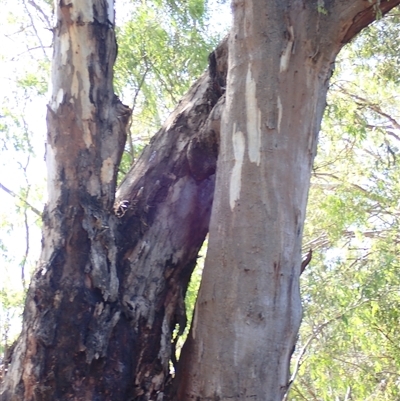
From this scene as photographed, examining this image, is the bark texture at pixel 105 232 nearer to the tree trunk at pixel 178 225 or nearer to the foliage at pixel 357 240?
the tree trunk at pixel 178 225

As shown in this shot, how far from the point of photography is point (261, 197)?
1996 mm

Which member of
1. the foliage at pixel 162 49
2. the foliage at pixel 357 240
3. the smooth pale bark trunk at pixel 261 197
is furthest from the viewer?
the foliage at pixel 357 240

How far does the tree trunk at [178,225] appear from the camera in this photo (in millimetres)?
1922

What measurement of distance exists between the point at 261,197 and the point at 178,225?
45 cm

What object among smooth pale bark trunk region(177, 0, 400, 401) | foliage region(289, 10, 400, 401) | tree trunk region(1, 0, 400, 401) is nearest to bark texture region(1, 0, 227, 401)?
tree trunk region(1, 0, 400, 401)

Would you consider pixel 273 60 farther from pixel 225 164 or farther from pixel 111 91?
pixel 111 91

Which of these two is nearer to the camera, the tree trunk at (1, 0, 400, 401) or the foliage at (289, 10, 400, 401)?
the tree trunk at (1, 0, 400, 401)

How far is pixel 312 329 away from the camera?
264 inches

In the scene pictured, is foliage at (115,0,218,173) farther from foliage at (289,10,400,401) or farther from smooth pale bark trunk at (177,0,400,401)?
smooth pale bark trunk at (177,0,400,401)

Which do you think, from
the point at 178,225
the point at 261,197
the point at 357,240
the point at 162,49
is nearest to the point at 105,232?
A: the point at 178,225

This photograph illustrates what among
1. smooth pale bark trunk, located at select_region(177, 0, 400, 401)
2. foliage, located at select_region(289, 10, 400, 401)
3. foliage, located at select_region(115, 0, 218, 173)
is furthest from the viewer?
foliage, located at select_region(289, 10, 400, 401)

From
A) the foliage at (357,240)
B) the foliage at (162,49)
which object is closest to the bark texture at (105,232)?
the foliage at (162,49)

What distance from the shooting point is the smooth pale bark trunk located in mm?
1900

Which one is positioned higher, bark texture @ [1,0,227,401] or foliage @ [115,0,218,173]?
foliage @ [115,0,218,173]
